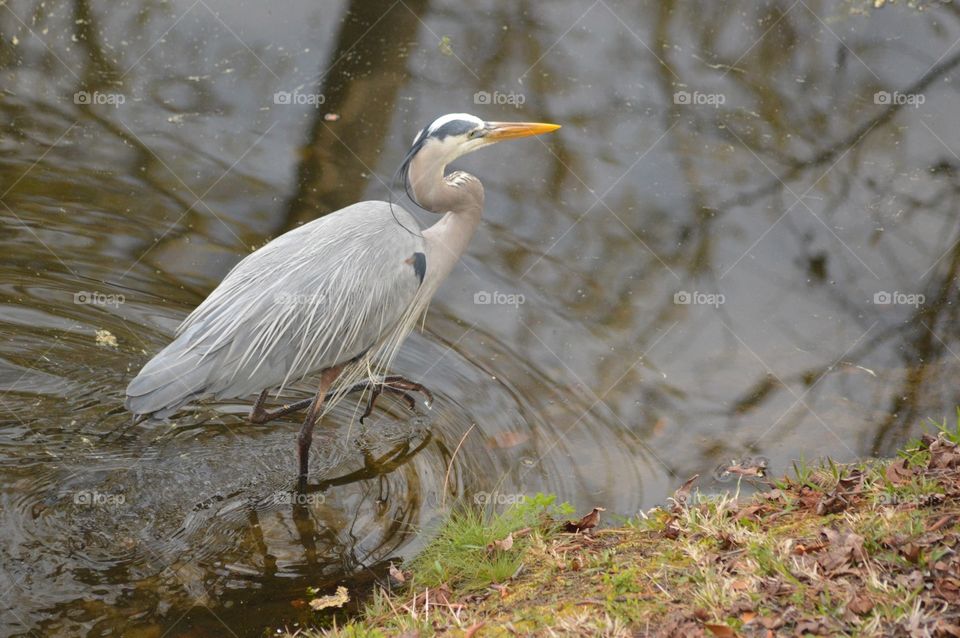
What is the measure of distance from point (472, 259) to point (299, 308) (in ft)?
6.43

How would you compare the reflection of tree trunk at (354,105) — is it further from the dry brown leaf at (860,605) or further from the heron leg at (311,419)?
the dry brown leaf at (860,605)

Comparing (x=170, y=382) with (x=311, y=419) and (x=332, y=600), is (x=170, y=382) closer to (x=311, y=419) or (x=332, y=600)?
(x=311, y=419)

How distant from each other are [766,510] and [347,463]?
2.34 meters

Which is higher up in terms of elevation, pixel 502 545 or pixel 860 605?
pixel 860 605

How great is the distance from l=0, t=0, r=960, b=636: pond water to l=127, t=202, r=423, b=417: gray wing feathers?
24.0 inches

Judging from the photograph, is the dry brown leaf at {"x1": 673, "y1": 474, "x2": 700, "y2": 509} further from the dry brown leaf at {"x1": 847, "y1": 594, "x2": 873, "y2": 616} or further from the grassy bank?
the dry brown leaf at {"x1": 847, "y1": 594, "x2": 873, "y2": 616}

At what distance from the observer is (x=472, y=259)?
23.9 ft

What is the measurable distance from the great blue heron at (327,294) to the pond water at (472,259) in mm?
573

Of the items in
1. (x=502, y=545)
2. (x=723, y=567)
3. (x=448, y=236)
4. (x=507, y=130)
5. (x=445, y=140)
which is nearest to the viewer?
(x=723, y=567)

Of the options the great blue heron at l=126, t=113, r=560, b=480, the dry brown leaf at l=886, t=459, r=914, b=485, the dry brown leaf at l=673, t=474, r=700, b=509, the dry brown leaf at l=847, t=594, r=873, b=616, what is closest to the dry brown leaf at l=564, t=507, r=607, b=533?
the dry brown leaf at l=673, t=474, r=700, b=509

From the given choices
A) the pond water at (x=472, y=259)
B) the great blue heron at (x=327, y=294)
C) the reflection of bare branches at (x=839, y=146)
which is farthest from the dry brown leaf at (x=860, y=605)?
the reflection of bare branches at (x=839, y=146)

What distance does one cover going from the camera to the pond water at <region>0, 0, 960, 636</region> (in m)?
5.42

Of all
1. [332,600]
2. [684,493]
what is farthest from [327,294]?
[684,493]

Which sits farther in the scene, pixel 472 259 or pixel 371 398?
pixel 472 259
